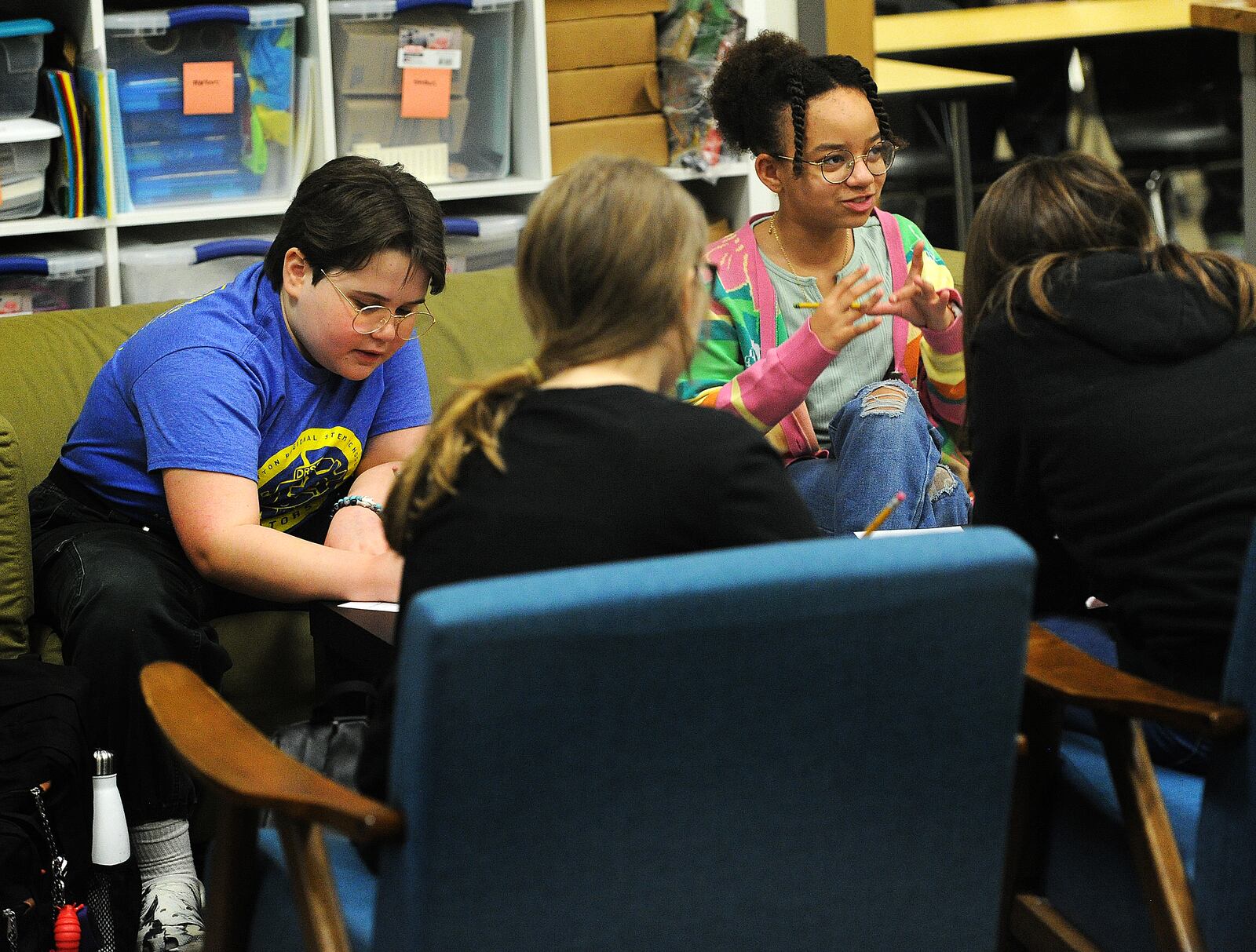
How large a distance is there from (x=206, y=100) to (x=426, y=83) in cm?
46

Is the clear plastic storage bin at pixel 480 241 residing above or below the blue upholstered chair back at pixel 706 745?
above

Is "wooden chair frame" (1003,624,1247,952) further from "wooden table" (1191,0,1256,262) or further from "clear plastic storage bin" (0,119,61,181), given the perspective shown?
"clear plastic storage bin" (0,119,61,181)

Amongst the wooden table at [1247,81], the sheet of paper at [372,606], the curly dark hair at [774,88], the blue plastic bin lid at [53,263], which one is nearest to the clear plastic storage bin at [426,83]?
the blue plastic bin lid at [53,263]

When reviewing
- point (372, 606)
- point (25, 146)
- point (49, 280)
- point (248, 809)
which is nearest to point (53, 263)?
point (49, 280)

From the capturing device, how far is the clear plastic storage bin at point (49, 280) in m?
2.98

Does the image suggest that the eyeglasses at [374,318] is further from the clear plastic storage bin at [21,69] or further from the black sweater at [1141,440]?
the clear plastic storage bin at [21,69]

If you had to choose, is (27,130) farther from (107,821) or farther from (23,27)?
(107,821)

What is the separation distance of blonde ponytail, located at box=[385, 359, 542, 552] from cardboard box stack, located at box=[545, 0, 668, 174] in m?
2.10

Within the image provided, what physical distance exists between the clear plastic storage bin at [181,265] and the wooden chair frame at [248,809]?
180cm

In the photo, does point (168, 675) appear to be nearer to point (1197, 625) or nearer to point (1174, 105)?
point (1197, 625)

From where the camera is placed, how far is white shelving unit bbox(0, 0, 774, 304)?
9.93 feet

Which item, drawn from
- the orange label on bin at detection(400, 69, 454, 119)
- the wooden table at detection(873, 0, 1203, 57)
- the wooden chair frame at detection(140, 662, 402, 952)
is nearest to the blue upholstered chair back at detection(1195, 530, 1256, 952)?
the wooden chair frame at detection(140, 662, 402, 952)

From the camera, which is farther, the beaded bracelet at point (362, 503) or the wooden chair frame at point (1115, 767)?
the beaded bracelet at point (362, 503)

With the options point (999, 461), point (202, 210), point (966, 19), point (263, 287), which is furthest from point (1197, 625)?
point (966, 19)
